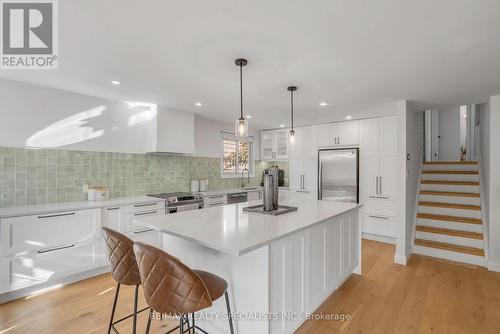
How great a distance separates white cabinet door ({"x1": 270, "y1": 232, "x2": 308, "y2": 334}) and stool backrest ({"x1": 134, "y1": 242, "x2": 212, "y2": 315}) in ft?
1.76

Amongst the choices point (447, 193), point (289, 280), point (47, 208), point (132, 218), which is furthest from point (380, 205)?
point (47, 208)

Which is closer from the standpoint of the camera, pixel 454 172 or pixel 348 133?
pixel 454 172

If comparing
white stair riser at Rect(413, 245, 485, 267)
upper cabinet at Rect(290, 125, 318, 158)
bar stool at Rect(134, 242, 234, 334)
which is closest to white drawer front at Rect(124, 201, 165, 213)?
bar stool at Rect(134, 242, 234, 334)

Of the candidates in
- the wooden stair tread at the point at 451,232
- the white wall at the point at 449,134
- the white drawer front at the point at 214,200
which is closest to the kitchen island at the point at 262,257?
the white drawer front at the point at 214,200

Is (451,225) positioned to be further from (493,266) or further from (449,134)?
(449,134)

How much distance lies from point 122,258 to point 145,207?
1.85 m

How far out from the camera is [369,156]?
4.61 meters

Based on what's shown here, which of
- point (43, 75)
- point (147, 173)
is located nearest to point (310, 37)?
point (43, 75)

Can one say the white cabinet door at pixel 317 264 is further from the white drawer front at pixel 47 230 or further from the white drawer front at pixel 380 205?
the white drawer front at pixel 380 205

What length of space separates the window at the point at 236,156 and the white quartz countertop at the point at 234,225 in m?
2.86

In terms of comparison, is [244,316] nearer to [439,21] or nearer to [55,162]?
[439,21]

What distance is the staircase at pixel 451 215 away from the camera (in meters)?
3.65

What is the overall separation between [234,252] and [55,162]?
2.97m

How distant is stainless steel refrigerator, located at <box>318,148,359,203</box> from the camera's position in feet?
15.3
